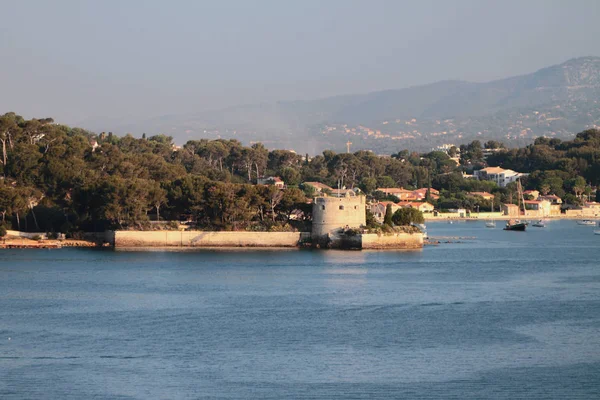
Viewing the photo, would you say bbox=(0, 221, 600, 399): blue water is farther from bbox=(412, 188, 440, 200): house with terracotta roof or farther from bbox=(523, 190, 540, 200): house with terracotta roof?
bbox=(523, 190, 540, 200): house with terracotta roof

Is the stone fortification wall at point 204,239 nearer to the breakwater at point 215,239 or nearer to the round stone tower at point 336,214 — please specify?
the breakwater at point 215,239

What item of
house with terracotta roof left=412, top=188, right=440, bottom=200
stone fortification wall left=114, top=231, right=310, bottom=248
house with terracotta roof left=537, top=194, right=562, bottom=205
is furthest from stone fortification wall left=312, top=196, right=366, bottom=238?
house with terracotta roof left=537, top=194, right=562, bottom=205

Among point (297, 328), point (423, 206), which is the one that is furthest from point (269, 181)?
point (297, 328)

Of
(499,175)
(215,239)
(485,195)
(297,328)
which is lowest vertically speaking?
(297,328)

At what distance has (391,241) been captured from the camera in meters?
50.1

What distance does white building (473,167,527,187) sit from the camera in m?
120

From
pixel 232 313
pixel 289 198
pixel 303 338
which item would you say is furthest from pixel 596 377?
pixel 289 198

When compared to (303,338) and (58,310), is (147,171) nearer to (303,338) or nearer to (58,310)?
(58,310)

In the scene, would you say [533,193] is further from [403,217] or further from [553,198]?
[403,217]

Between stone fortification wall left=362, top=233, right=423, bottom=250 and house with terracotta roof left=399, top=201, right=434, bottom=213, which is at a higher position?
house with terracotta roof left=399, top=201, right=434, bottom=213

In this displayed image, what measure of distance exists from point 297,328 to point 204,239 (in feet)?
83.0

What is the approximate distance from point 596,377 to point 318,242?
30.3 meters

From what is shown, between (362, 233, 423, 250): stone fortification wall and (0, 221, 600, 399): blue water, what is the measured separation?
3.76 metres

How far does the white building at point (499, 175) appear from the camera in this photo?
11950 cm
